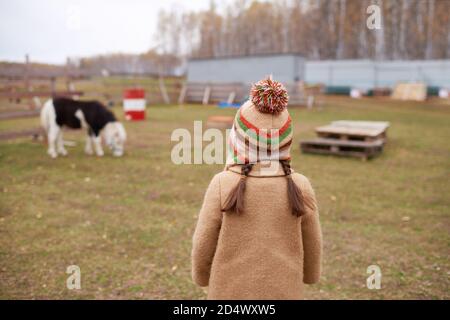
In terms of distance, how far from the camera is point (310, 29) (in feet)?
186

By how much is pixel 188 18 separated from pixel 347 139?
68489 mm

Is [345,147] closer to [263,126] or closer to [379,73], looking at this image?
[263,126]

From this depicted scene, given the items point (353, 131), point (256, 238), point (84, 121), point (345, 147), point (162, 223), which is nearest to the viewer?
point (256, 238)

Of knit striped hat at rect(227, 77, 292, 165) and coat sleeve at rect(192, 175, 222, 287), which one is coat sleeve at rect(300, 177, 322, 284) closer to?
knit striped hat at rect(227, 77, 292, 165)

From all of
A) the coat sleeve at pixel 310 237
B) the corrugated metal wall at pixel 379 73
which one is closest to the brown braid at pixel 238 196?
the coat sleeve at pixel 310 237

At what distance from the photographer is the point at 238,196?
191 cm

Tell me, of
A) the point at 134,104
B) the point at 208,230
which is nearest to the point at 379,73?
the point at 134,104

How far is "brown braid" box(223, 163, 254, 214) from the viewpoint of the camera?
6.26ft

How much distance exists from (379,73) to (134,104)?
32280 mm

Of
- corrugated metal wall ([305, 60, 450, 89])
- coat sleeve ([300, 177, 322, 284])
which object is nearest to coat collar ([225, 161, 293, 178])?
coat sleeve ([300, 177, 322, 284])

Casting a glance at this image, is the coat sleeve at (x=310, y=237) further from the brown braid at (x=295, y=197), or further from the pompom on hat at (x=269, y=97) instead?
the pompom on hat at (x=269, y=97)

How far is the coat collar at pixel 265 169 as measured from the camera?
1987 millimetres

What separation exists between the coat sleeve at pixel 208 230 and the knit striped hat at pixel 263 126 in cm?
21
